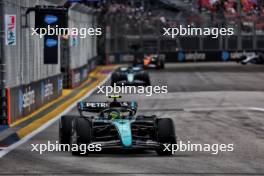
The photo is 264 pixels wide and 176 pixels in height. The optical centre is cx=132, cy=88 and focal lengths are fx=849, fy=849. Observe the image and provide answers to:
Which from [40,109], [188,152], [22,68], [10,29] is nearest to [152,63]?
[40,109]

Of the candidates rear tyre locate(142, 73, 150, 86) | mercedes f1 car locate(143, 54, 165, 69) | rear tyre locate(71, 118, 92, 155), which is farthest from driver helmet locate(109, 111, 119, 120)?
mercedes f1 car locate(143, 54, 165, 69)

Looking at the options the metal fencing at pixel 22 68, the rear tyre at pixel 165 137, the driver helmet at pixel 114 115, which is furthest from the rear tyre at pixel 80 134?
the metal fencing at pixel 22 68

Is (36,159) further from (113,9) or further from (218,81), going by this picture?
(113,9)

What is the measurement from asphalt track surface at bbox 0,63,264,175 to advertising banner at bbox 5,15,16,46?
2.37 metres

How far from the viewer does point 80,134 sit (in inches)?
575

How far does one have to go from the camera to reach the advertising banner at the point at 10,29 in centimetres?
2077

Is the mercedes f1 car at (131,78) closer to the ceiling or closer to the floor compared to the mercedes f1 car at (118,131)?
closer to the floor

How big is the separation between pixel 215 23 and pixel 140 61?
18488 mm

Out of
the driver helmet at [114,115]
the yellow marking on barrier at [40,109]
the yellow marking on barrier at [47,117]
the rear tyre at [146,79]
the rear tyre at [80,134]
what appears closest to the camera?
the rear tyre at [80,134]

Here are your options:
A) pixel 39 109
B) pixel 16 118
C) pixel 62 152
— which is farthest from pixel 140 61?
pixel 62 152

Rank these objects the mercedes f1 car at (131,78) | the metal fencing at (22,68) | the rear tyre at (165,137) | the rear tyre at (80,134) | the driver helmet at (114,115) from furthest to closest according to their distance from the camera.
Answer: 1. the mercedes f1 car at (131,78)
2. the metal fencing at (22,68)
3. the driver helmet at (114,115)
4. the rear tyre at (165,137)
5. the rear tyre at (80,134)

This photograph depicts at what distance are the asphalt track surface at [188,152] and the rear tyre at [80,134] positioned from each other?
222 mm

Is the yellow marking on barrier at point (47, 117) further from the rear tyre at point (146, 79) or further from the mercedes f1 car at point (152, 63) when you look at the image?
the mercedes f1 car at point (152, 63)

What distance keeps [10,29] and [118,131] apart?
22.9 feet
